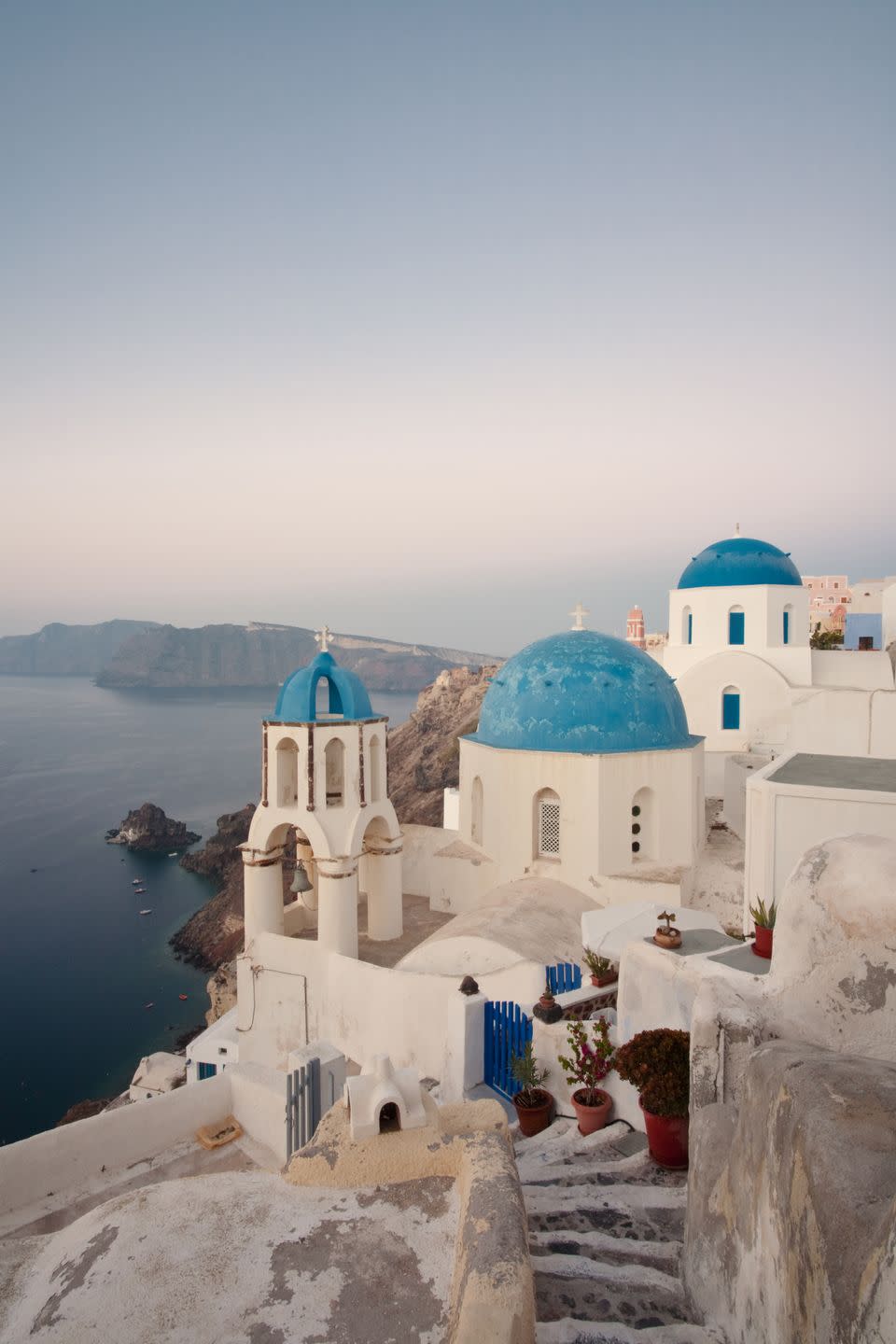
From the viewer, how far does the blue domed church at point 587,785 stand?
14.8 meters

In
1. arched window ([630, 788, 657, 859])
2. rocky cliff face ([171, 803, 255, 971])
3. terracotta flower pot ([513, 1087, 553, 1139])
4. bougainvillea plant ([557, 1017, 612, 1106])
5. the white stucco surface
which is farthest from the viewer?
rocky cliff face ([171, 803, 255, 971])

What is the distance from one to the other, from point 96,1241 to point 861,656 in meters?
26.6

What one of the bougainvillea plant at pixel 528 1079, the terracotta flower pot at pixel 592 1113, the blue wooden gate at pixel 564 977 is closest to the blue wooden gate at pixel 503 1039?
the bougainvillea plant at pixel 528 1079

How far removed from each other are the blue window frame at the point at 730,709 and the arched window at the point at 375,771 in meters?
13.4

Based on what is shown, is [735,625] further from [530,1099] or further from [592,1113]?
[592,1113]

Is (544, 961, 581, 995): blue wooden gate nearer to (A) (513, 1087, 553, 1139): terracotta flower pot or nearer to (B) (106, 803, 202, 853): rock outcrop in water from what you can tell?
(A) (513, 1087, 553, 1139): terracotta flower pot

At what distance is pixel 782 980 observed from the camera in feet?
12.3

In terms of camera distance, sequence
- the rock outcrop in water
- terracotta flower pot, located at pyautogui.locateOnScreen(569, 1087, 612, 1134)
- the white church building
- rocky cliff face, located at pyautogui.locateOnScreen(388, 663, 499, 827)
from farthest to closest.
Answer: the rock outcrop in water < rocky cliff face, located at pyautogui.locateOnScreen(388, 663, 499, 827) < the white church building < terracotta flower pot, located at pyautogui.locateOnScreen(569, 1087, 612, 1134)

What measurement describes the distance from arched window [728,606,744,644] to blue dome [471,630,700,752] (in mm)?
9534

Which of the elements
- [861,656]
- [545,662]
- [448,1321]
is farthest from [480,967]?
[861,656]

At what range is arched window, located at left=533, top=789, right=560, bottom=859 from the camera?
50.6ft

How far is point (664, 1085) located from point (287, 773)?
1030 cm

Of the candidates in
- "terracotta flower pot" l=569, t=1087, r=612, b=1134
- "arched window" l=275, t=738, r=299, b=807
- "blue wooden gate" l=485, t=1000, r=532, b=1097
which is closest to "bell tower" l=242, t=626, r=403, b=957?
"arched window" l=275, t=738, r=299, b=807

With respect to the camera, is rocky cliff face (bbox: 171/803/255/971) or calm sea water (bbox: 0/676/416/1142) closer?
calm sea water (bbox: 0/676/416/1142)
